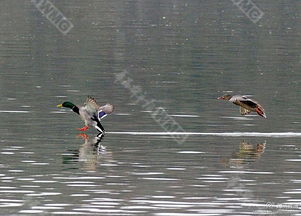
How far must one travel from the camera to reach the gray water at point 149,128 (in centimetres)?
2548

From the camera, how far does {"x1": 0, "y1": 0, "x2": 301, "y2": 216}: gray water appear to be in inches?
1003

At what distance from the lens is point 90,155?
1227 inches

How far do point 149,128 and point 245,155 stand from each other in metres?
5.59

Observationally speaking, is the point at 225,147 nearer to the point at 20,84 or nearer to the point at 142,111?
the point at 142,111

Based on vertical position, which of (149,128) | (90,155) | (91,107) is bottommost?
(90,155)

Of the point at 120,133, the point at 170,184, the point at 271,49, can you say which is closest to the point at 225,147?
the point at 120,133

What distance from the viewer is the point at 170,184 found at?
26969 mm
